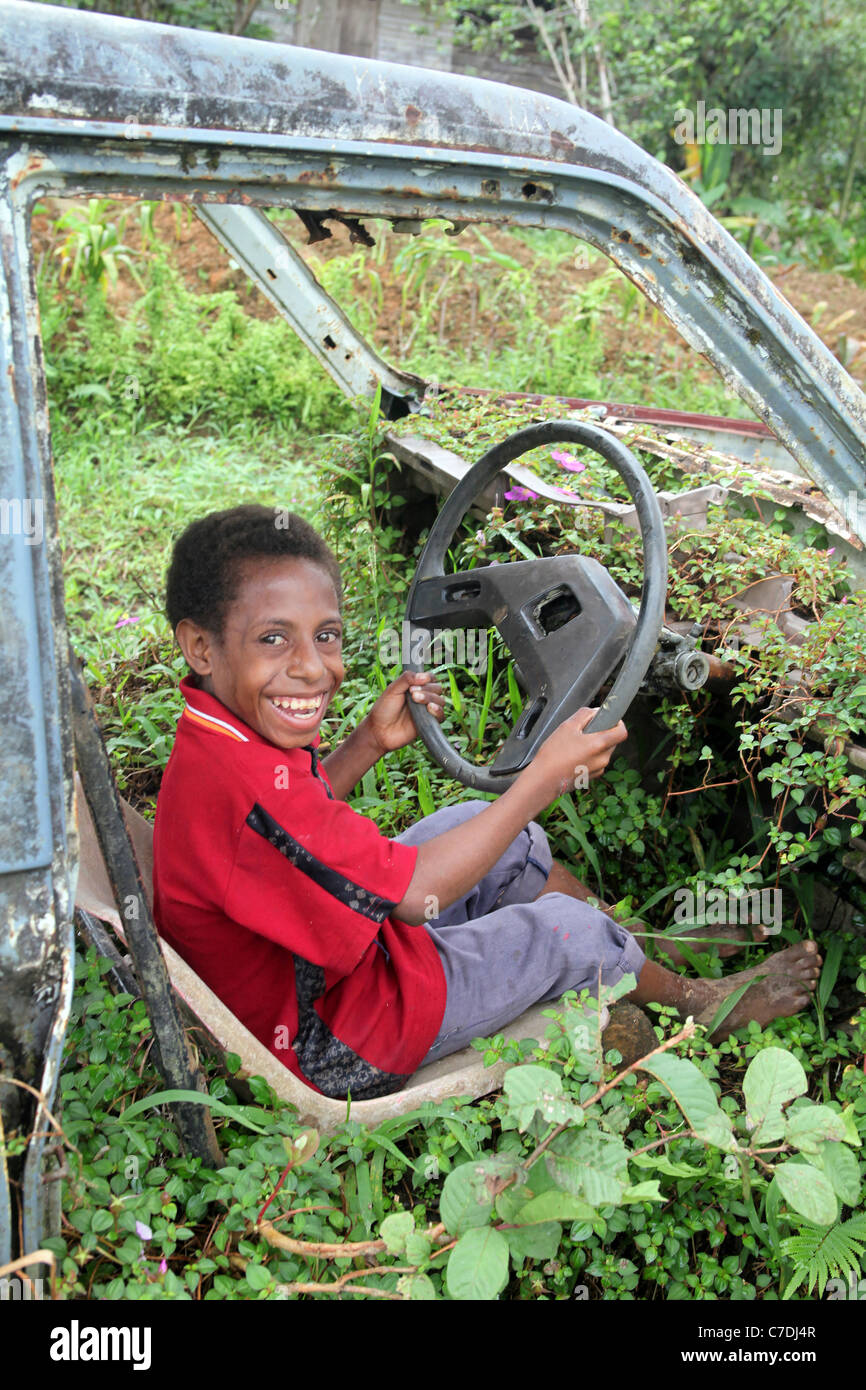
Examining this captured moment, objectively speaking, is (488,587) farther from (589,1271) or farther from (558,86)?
(558,86)

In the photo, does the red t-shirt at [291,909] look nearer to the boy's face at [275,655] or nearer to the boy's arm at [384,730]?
the boy's face at [275,655]

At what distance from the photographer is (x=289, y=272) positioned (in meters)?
3.15

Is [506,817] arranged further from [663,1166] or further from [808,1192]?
[808,1192]

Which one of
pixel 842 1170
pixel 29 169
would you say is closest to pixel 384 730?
A: pixel 842 1170

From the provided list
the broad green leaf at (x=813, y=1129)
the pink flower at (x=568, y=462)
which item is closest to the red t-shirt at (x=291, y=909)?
the broad green leaf at (x=813, y=1129)

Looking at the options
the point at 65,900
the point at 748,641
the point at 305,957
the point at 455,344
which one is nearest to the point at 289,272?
the point at 748,641

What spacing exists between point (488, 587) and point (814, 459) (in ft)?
2.17

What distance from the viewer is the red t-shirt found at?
167cm

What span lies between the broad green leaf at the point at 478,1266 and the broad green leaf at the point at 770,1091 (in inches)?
16.7

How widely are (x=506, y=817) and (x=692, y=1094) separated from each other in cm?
50

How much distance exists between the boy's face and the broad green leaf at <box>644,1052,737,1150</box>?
0.75 m

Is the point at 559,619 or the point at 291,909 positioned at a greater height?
the point at 559,619

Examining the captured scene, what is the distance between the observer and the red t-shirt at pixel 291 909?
5.47 feet

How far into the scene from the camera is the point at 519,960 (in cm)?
204
